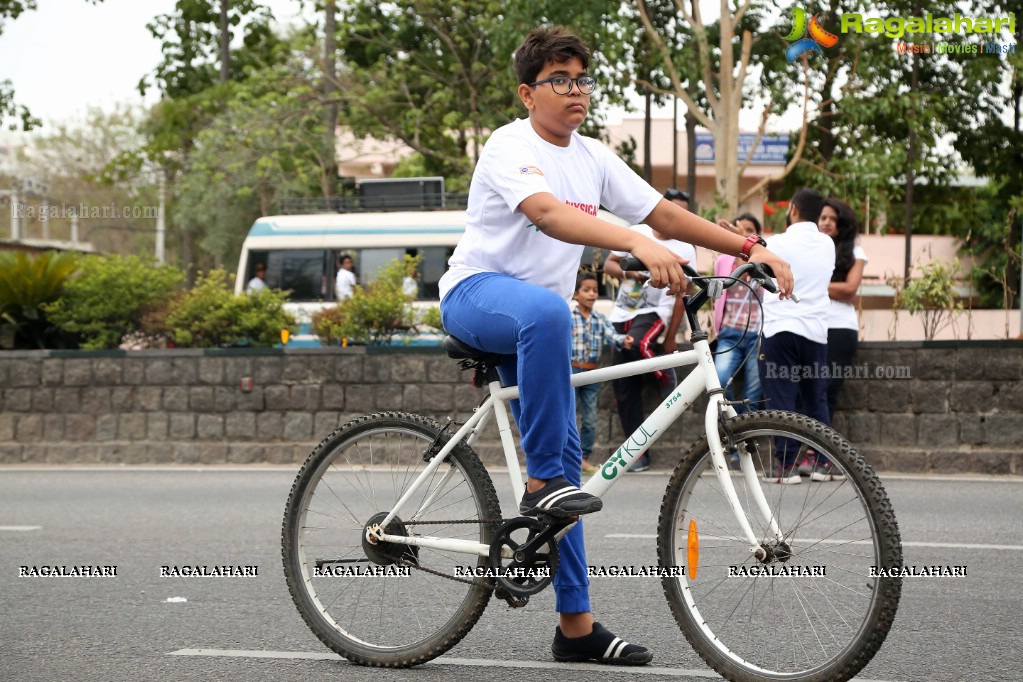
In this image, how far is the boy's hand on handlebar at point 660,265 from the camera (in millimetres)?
3787

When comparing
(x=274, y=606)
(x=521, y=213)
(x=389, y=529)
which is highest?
(x=521, y=213)

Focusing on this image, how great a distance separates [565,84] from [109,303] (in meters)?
10.6

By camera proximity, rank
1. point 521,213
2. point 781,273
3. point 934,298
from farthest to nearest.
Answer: point 934,298 → point 521,213 → point 781,273

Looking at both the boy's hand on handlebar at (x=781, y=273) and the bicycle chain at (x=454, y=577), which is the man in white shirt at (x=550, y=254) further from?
the bicycle chain at (x=454, y=577)

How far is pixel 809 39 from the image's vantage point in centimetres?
2336

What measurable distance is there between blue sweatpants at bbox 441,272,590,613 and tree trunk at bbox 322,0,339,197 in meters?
23.5

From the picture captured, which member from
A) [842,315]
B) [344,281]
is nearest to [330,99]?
[344,281]

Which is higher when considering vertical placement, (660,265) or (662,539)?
(660,265)

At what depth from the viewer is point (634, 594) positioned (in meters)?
5.84

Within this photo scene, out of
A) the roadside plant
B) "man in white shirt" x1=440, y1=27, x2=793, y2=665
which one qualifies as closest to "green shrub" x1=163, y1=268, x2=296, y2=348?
the roadside plant

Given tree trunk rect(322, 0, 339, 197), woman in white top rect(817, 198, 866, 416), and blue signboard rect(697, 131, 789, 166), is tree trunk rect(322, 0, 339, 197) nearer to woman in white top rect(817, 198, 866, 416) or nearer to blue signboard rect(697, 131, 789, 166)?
blue signboard rect(697, 131, 789, 166)

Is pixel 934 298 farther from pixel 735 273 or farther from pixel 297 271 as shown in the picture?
pixel 297 271

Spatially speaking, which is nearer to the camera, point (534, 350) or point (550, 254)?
point (534, 350)

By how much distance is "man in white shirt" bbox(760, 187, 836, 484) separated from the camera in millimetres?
9742
